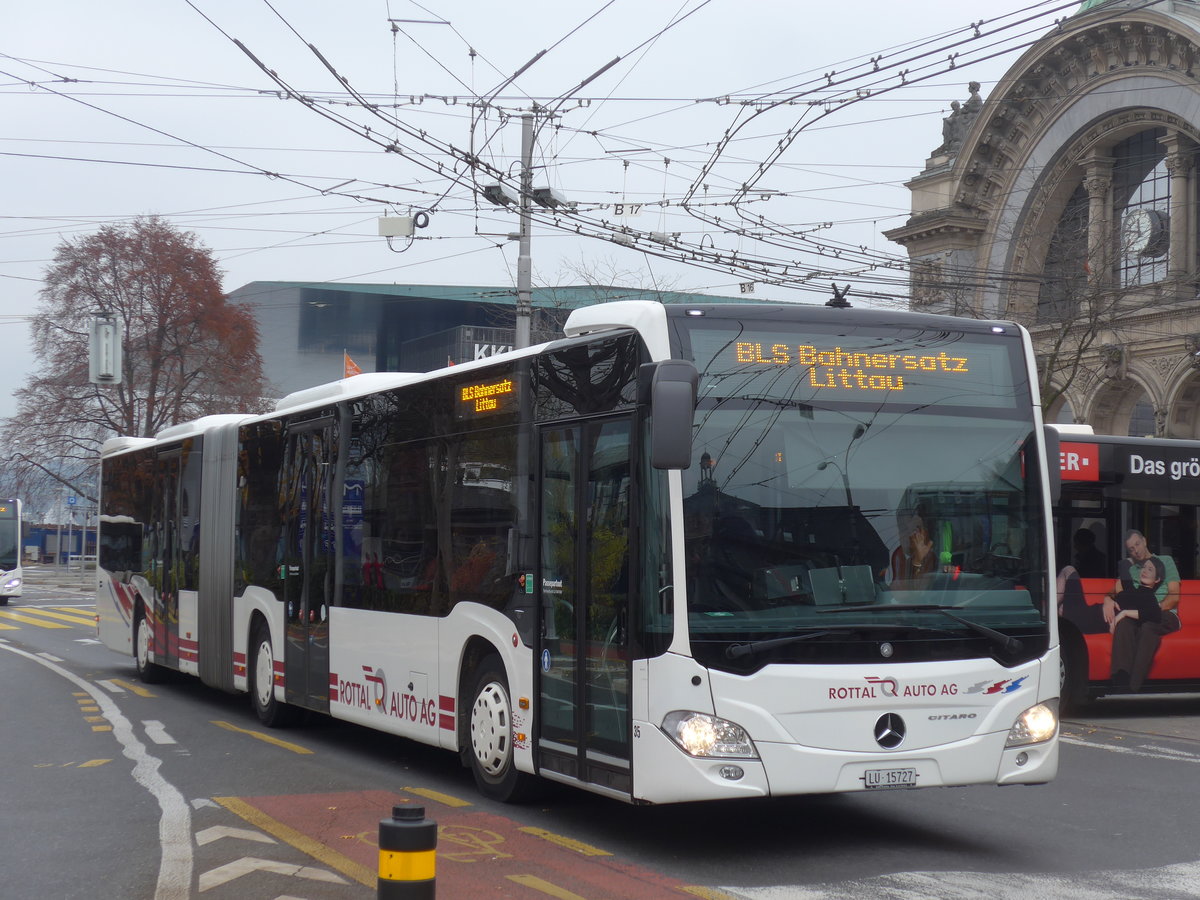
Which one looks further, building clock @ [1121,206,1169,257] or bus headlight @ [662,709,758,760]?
building clock @ [1121,206,1169,257]

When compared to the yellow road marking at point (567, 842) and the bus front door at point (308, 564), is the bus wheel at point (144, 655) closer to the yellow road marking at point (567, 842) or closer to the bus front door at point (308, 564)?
the bus front door at point (308, 564)

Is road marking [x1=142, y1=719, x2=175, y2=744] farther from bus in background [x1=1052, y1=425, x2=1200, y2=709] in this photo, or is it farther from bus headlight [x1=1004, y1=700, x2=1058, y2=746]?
bus in background [x1=1052, y1=425, x2=1200, y2=709]

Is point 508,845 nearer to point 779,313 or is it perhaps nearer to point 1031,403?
point 779,313

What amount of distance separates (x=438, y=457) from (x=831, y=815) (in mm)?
3599

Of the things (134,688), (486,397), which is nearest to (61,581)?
(134,688)

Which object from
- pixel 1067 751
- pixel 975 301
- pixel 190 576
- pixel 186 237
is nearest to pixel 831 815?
pixel 1067 751

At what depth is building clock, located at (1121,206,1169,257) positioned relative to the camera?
33750 mm

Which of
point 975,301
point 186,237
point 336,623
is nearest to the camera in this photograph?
point 336,623

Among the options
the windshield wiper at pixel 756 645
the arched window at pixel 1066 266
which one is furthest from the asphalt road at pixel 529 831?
the arched window at pixel 1066 266

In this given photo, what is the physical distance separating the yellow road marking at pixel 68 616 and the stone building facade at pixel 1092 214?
19.9 meters

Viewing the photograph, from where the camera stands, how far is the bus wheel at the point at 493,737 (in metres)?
9.33

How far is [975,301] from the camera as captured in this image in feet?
125

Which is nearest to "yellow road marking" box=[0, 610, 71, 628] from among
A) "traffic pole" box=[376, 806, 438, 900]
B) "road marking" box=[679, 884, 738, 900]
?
"road marking" box=[679, 884, 738, 900]

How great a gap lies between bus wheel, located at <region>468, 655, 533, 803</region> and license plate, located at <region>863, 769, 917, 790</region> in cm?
237
